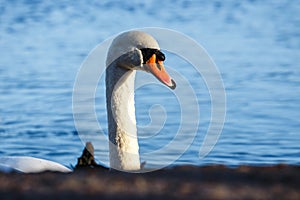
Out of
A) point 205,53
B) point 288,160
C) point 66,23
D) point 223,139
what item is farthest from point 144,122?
point 66,23

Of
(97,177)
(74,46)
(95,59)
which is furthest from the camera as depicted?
(74,46)

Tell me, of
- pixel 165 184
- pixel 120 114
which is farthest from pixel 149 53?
pixel 165 184

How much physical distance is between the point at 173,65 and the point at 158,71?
786 centimetres

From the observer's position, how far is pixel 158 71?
20.9ft

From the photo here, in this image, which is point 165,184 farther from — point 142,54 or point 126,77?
point 126,77

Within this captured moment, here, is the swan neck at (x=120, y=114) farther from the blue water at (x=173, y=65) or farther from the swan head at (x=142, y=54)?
the blue water at (x=173, y=65)

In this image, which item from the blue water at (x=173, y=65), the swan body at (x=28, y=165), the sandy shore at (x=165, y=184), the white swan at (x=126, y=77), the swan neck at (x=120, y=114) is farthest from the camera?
the blue water at (x=173, y=65)

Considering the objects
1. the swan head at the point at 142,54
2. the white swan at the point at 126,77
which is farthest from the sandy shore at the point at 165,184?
the swan head at the point at 142,54

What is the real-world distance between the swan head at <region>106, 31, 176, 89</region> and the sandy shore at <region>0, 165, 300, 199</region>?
4809 mm

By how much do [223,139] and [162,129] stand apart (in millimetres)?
764

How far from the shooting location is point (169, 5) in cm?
2138

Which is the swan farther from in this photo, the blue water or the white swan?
the blue water

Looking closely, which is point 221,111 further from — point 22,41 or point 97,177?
point 97,177

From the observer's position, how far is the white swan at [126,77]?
6.34 m
